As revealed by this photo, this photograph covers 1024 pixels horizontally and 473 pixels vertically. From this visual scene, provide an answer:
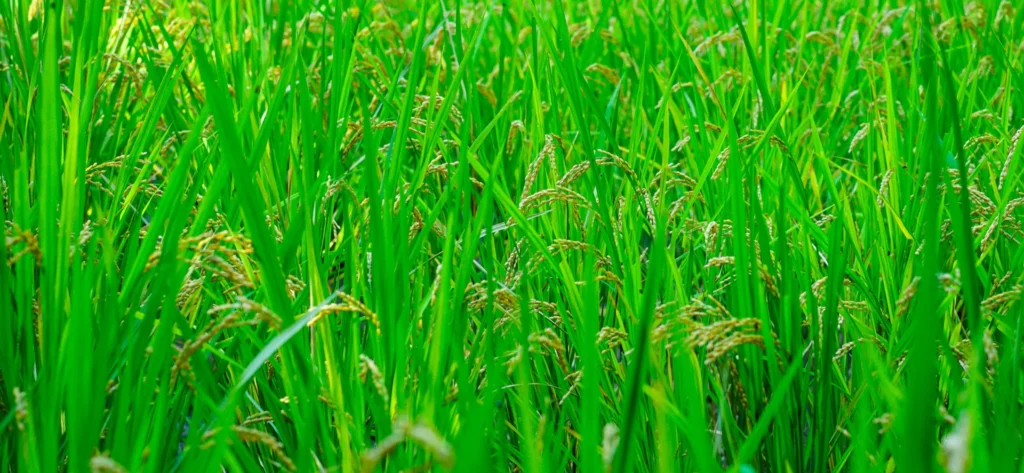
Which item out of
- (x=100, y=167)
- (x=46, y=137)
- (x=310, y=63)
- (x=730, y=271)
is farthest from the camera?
(x=310, y=63)

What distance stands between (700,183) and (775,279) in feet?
0.62

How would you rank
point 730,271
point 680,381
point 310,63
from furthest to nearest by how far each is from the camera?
point 310,63 → point 730,271 → point 680,381

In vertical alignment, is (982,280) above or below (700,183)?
below

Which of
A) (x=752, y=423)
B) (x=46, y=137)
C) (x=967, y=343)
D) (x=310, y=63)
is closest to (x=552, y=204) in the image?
(x=752, y=423)

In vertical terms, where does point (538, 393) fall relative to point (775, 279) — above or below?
below

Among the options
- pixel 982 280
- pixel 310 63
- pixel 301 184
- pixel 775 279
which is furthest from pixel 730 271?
pixel 310 63

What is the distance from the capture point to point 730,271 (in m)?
1.35

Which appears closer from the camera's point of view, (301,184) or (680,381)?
(680,381)

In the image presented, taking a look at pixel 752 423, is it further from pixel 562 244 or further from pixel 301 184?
pixel 301 184

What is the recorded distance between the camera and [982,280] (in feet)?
4.63

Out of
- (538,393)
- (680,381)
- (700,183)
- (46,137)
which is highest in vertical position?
(46,137)

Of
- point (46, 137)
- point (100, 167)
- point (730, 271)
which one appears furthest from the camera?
point (100, 167)

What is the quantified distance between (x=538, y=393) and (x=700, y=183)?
39 centimetres

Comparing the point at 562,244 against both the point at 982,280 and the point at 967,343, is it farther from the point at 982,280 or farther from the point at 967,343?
the point at 982,280
